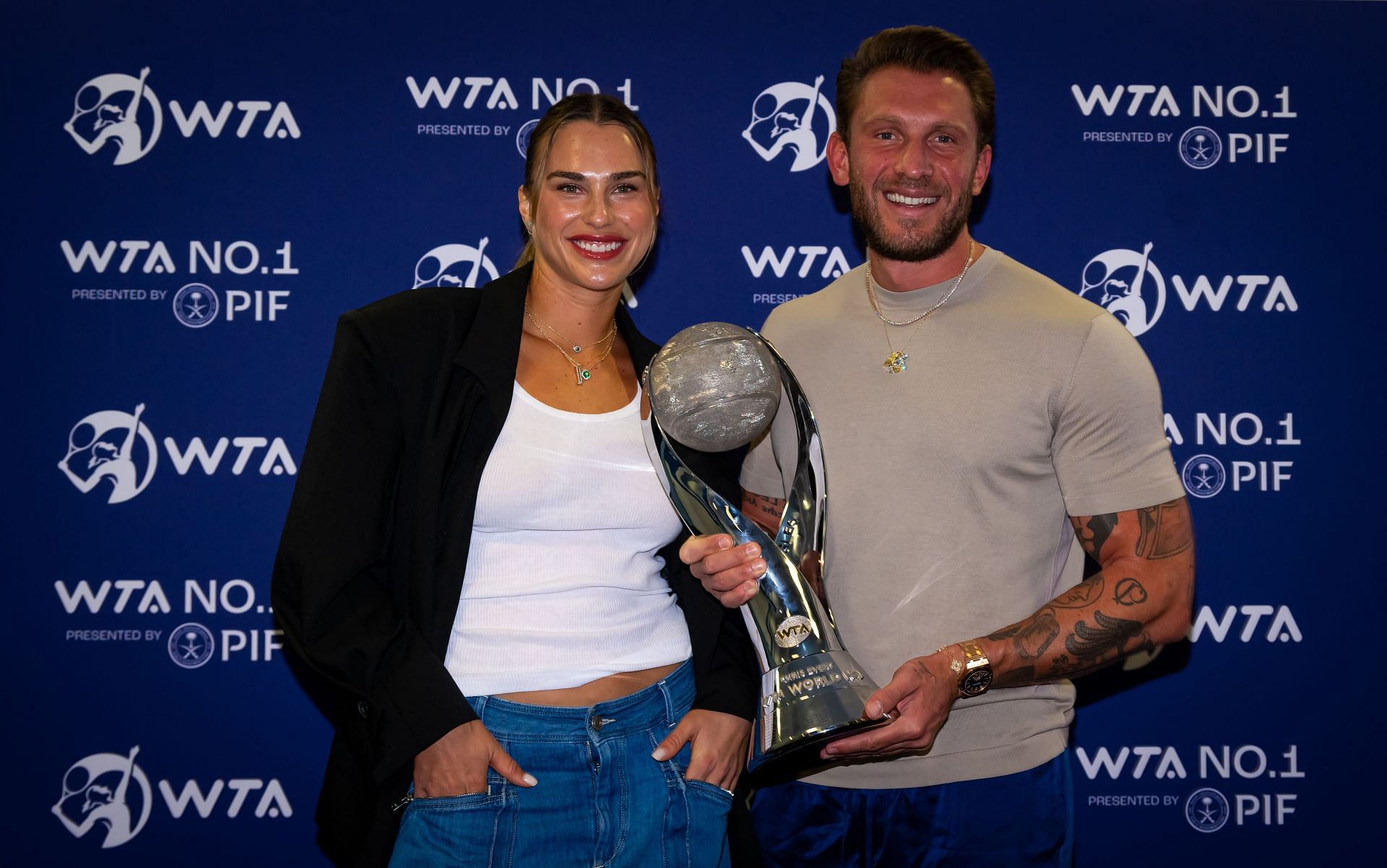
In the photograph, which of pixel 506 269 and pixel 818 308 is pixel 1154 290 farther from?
pixel 506 269

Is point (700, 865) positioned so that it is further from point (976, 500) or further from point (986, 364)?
point (986, 364)

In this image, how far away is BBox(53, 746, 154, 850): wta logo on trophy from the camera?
9.98ft

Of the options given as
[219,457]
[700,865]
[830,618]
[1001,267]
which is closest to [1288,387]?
[1001,267]

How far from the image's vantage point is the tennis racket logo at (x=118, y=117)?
3043 millimetres

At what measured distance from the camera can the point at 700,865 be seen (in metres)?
1.80

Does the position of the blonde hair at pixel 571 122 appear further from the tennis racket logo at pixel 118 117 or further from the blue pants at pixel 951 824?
the tennis racket logo at pixel 118 117

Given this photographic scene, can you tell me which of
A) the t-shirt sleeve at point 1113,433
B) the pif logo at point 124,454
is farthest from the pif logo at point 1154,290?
the pif logo at point 124,454

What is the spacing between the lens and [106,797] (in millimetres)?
3047

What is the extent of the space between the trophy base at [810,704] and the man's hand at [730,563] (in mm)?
144

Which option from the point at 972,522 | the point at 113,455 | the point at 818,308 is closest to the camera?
the point at 972,522

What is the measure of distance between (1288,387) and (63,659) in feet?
12.2

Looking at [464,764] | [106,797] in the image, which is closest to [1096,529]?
[464,764]

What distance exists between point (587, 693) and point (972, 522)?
31.4 inches

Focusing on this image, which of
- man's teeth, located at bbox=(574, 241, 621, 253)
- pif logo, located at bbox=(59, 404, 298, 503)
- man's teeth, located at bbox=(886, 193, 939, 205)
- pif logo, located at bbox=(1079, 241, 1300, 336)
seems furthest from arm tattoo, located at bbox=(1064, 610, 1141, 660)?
pif logo, located at bbox=(59, 404, 298, 503)
